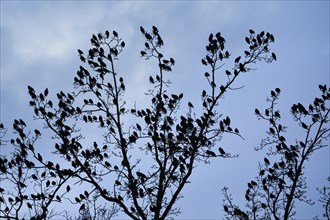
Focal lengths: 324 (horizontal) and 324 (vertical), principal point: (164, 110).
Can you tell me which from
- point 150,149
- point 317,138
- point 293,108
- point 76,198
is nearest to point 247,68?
point 293,108

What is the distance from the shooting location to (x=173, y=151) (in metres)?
10.2

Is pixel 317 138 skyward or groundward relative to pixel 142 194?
skyward

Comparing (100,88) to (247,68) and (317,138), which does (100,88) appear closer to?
(247,68)

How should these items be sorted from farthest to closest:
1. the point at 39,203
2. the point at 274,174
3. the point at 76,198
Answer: the point at 274,174, the point at 39,203, the point at 76,198

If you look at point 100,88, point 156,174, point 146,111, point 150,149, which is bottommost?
point 156,174

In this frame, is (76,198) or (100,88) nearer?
(76,198)

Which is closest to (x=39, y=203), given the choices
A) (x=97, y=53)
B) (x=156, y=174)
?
(x=156, y=174)

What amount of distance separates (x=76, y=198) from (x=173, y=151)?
3.26m

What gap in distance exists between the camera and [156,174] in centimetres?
1039

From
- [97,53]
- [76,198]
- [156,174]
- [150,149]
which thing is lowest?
[76,198]

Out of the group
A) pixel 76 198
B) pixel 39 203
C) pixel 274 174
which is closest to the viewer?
pixel 76 198

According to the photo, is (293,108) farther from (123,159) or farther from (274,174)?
(123,159)

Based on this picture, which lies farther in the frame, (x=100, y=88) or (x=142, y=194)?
(x=100, y=88)

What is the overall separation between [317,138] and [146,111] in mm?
5632
